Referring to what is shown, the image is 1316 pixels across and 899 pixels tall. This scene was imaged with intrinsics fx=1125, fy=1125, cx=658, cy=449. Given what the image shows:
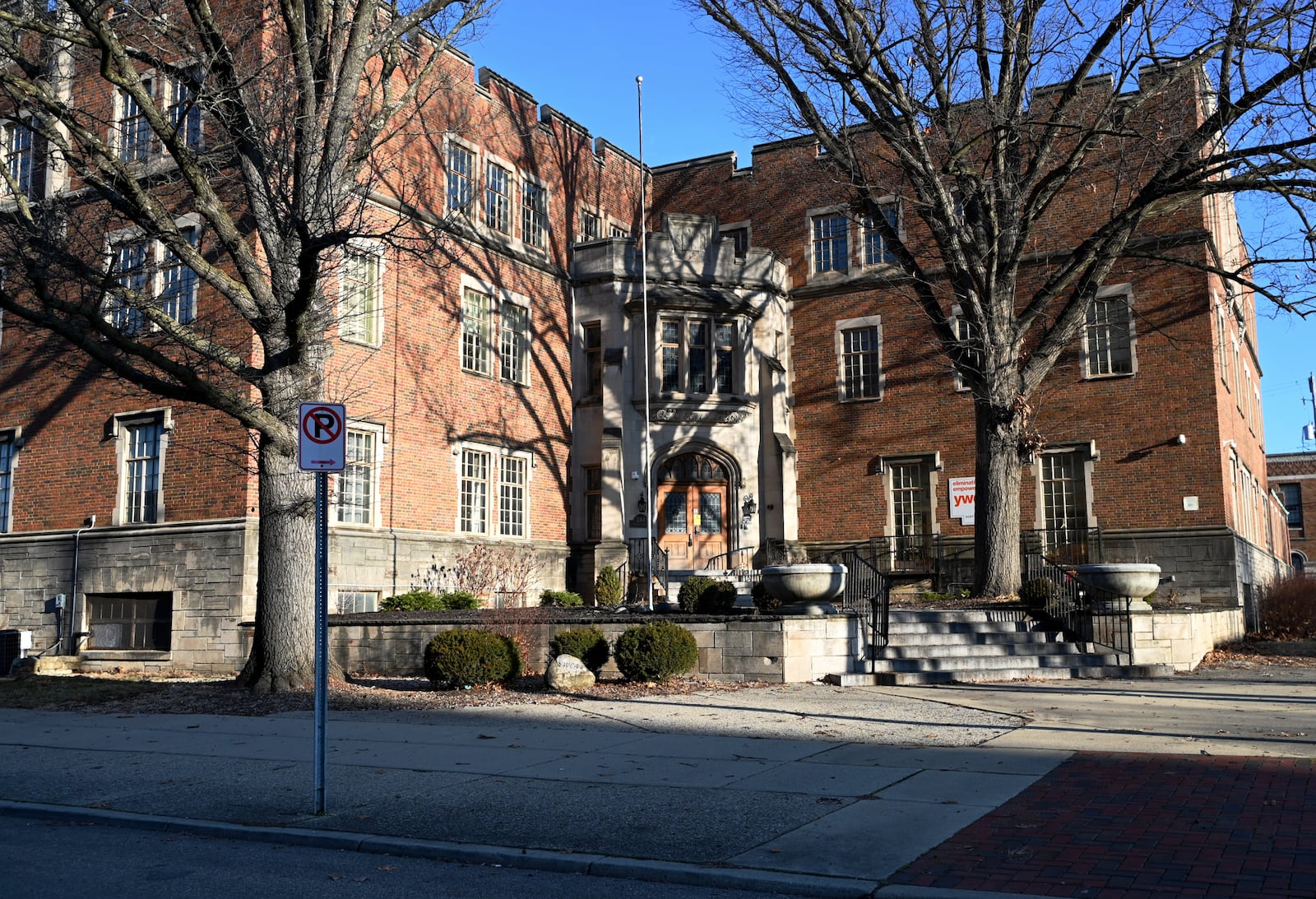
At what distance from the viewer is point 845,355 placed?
3039 cm

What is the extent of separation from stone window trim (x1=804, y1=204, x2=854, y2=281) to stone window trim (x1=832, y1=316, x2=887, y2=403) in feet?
4.41

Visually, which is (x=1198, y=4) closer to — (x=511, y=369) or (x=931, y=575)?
(x=931, y=575)

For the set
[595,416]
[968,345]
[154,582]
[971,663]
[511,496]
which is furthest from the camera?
[595,416]

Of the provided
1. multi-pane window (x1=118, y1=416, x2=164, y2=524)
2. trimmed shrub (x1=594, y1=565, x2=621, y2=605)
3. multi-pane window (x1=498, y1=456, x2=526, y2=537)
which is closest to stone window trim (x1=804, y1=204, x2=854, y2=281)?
multi-pane window (x1=498, y1=456, x2=526, y2=537)

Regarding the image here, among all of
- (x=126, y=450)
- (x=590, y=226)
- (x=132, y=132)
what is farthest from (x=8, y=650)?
(x=590, y=226)

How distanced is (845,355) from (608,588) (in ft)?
31.1

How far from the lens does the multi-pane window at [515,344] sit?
27.7 m

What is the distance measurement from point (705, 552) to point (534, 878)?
22727 mm

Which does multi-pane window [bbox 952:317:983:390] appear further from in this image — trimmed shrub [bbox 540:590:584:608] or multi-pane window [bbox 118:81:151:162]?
multi-pane window [bbox 118:81:151:162]

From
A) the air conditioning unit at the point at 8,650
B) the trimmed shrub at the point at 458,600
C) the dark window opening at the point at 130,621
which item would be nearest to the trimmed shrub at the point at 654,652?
the trimmed shrub at the point at 458,600

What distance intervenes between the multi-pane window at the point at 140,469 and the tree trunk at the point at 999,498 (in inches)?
642

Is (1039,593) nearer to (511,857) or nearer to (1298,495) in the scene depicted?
(511,857)

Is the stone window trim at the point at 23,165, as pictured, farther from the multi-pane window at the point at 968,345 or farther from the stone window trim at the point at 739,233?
the multi-pane window at the point at 968,345

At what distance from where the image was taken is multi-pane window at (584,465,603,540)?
29141 millimetres
